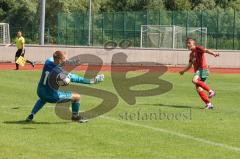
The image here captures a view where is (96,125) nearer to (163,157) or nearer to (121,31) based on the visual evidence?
(163,157)

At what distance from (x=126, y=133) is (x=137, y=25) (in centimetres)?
4479

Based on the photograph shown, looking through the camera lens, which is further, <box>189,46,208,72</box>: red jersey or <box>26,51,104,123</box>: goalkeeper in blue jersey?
<box>189,46,208,72</box>: red jersey

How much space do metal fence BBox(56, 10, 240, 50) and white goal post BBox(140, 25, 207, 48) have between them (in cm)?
38

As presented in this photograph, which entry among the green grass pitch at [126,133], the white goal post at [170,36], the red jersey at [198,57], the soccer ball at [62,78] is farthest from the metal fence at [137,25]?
the soccer ball at [62,78]

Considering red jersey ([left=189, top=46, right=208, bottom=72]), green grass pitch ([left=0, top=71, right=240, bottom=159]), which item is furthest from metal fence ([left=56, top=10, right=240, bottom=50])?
green grass pitch ([left=0, top=71, right=240, bottom=159])

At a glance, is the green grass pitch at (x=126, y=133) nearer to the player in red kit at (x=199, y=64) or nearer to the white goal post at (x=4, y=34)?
the player in red kit at (x=199, y=64)

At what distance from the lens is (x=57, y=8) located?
7606 cm

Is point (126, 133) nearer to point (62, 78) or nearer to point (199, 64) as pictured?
point (62, 78)

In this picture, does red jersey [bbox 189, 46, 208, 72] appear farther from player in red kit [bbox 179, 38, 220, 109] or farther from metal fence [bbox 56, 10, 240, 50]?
metal fence [bbox 56, 10, 240, 50]

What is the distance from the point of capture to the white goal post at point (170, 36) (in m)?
52.4

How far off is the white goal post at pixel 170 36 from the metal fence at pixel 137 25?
1.23 ft

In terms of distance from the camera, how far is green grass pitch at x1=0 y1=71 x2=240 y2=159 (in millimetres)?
10492

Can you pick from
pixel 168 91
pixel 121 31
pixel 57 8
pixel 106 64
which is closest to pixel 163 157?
pixel 168 91

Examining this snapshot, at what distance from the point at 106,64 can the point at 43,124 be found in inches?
1150
